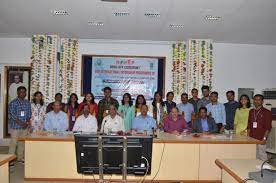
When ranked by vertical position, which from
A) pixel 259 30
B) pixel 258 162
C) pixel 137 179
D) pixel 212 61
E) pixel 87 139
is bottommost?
pixel 137 179

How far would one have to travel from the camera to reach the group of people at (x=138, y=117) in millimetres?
5352

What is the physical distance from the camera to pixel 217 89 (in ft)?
25.6

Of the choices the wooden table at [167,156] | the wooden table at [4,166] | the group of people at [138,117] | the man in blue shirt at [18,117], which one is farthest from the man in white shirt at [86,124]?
the wooden table at [4,166]

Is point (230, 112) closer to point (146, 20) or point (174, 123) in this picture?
point (174, 123)

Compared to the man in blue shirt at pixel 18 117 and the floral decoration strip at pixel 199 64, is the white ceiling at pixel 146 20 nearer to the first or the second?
the floral decoration strip at pixel 199 64

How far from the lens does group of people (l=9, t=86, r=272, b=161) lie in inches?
211

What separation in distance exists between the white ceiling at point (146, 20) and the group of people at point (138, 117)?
4.72ft

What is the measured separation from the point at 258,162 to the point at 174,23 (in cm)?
363

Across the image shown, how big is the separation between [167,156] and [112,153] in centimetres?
203

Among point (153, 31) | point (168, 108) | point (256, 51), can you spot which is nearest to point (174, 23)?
point (153, 31)

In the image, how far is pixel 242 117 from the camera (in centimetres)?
563

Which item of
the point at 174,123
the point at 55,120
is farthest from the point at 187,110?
the point at 55,120

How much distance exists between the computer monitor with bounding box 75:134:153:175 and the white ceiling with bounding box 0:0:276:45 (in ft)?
8.88

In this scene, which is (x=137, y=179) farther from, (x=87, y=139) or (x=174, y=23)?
(x=174, y=23)
